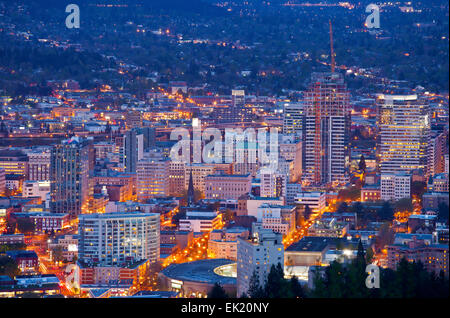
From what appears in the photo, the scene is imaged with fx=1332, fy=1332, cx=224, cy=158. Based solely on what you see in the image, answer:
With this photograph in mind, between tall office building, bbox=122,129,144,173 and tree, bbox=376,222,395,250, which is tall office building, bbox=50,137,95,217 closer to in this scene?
tall office building, bbox=122,129,144,173

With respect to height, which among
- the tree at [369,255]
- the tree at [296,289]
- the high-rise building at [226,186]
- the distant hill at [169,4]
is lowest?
the tree at [296,289]

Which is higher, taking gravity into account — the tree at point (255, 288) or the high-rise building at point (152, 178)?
the high-rise building at point (152, 178)

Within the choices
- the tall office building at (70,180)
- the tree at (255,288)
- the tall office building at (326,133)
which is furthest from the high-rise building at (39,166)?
the tree at (255,288)

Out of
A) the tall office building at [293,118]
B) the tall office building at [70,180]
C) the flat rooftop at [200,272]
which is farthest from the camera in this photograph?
the tall office building at [293,118]

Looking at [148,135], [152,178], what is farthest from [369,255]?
[148,135]

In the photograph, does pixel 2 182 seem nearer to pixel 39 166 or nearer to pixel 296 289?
Result: pixel 39 166

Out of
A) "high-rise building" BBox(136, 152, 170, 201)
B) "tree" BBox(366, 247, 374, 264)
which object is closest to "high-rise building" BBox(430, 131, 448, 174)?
"high-rise building" BBox(136, 152, 170, 201)

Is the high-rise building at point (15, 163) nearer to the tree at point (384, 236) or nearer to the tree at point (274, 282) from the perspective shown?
the tree at point (384, 236)
